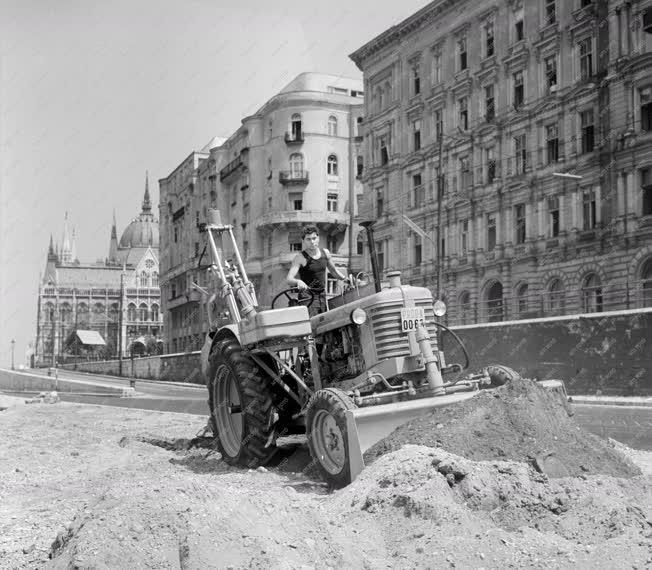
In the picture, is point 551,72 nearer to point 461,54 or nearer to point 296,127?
point 461,54

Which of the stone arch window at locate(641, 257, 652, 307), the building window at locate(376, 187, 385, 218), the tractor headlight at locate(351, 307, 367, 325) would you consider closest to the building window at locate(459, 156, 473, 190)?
the building window at locate(376, 187, 385, 218)

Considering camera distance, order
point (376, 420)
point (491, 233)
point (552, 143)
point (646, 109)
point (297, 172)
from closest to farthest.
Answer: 1. point (376, 420)
2. point (646, 109)
3. point (552, 143)
4. point (491, 233)
5. point (297, 172)

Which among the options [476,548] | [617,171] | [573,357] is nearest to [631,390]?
[573,357]

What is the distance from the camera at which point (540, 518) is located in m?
6.39

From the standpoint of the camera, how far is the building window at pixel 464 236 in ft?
161

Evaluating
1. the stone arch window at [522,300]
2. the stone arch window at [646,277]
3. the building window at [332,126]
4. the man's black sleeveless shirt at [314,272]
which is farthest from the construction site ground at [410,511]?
the building window at [332,126]

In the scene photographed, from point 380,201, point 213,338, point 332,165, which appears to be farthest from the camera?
point 332,165

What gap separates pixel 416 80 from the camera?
54469mm

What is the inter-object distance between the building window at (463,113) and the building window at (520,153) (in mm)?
4472

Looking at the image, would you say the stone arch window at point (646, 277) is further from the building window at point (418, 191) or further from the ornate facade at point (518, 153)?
the building window at point (418, 191)

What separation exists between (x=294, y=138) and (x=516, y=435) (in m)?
69.7

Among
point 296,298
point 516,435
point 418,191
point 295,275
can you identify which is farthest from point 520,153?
point 516,435

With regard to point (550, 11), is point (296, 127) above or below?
above

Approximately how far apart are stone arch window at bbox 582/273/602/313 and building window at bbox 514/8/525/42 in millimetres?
13734
